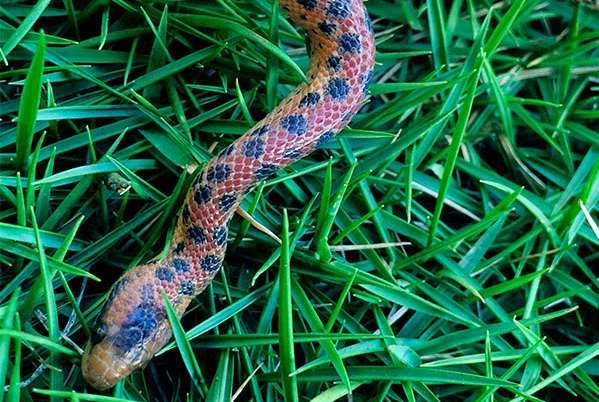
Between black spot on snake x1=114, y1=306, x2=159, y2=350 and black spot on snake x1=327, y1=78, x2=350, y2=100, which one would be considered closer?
black spot on snake x1=114, y1=306, x2=159, y2=350

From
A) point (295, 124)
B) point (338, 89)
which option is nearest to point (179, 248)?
point (295, 124)

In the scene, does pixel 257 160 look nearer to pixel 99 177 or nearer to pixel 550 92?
pixel 99 177

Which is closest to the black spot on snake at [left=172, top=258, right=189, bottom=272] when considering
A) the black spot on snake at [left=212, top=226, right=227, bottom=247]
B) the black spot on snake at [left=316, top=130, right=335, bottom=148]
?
the black spot on snake at [left=212, top=226, right=227, bottom=247]

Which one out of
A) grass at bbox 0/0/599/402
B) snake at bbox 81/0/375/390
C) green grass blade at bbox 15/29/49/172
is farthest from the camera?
grass at bbox 0/0/599/402

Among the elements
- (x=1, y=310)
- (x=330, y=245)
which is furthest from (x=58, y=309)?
(x=330, y=245)

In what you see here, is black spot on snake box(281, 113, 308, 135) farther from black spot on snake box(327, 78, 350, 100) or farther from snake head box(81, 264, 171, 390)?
snake head box(81, 264, 171, 390)

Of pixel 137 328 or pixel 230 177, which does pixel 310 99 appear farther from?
pixel 137 328

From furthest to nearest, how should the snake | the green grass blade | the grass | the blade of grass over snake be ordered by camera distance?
1. the grass
2. the snake
3. the blade of grass over snake
4. the green grass blade
